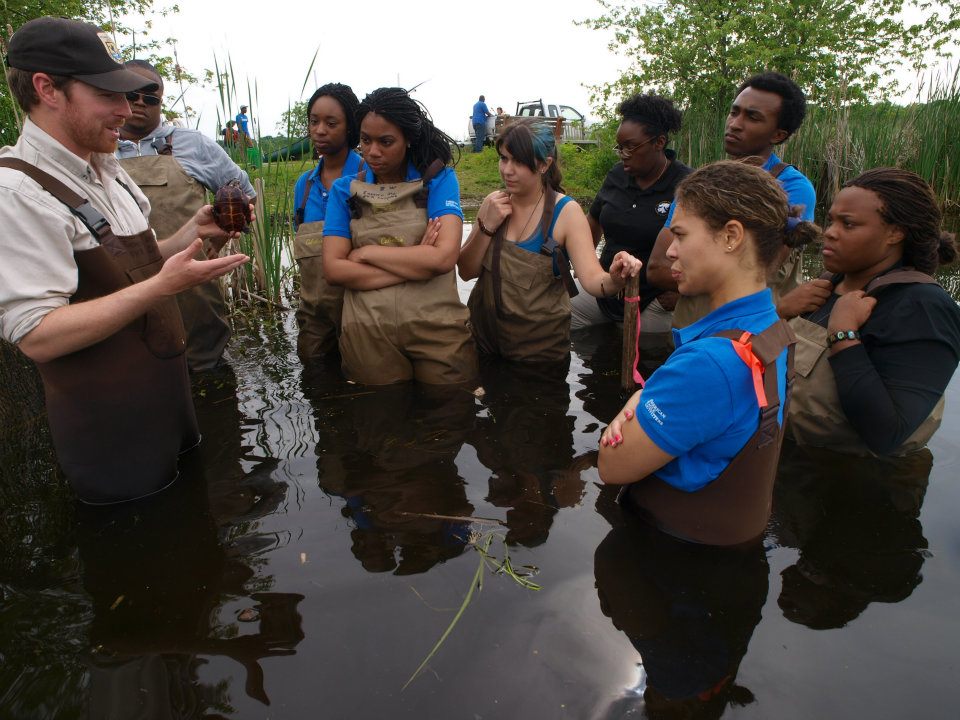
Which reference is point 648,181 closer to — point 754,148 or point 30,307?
point 754,148

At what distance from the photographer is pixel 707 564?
2.55 meters

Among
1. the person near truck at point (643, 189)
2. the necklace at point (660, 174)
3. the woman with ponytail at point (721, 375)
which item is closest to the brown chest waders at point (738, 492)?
the woman with ponytail at point (721, 375)

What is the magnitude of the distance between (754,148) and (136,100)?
4106 millimetres

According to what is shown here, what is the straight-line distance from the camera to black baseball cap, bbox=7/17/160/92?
240cm

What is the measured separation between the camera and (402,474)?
339cm

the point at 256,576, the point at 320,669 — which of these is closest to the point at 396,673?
the point at 320,669

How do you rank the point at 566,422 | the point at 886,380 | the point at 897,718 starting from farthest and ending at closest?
1. the point at 566,422
2. the point at 886,380
3. the point at 897,718

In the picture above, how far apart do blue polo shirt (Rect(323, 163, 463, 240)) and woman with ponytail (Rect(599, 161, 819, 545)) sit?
84.9 inches

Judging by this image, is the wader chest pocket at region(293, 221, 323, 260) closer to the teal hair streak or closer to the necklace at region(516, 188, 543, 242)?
the necklace at region(516, 188, 543, 242)

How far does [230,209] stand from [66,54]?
2.90 ft

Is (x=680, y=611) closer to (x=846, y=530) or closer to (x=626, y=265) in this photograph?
(x=846, y=530)

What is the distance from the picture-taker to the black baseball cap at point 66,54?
2.40 metres

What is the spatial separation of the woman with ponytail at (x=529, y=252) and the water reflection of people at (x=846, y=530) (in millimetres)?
1752

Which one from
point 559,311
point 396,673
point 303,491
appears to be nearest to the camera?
point 396,673
